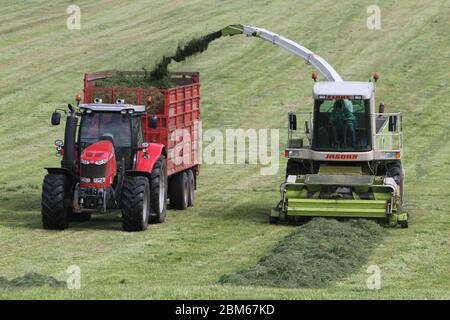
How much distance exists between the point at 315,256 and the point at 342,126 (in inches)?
224

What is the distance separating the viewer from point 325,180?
2222 cm

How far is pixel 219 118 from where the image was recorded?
128 feet

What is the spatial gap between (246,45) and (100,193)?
2948cm

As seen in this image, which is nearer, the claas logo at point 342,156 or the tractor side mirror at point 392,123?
the tractor side mirror at point 392,123

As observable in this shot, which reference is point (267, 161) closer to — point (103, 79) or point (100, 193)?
point (103, 79)

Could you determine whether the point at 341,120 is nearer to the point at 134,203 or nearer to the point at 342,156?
the point at 342,156

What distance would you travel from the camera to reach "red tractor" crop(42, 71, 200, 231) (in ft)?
68.2

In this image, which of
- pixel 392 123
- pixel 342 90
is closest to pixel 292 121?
pixel 342 90

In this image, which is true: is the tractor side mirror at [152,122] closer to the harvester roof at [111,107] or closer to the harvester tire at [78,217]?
the harvester roof at [111,107]

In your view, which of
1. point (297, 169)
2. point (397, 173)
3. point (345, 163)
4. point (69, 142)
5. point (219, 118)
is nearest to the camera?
point (69, 142)

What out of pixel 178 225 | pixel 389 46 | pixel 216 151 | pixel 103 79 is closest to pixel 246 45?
pixel 389 46

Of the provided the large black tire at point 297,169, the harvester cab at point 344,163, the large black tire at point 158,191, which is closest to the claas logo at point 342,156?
the harvester cab at point 344,163

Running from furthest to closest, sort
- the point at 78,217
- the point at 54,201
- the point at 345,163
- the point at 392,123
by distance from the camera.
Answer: the point at 345,163 < the point at 392,123 < the point at 78,217 < the point at 54,201

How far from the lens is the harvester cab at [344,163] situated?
21.8m
